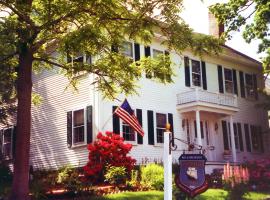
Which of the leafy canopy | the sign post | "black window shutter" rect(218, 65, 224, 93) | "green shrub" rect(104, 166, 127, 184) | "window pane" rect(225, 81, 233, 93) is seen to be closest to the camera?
the sign post

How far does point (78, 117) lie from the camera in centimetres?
2200

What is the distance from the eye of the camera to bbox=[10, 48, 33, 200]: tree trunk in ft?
44.6

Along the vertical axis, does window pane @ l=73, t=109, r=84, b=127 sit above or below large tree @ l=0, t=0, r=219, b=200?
below

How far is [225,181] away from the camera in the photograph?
17828 mm

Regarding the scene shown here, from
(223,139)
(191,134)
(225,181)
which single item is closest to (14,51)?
(225,181)

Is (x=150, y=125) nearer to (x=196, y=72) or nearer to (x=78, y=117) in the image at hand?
(x=78, y=117)

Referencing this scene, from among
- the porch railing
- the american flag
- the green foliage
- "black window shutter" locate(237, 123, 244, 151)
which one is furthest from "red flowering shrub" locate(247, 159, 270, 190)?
the american flag

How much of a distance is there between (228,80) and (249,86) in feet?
8.87

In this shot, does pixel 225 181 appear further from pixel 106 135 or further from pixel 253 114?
pixel 253 114

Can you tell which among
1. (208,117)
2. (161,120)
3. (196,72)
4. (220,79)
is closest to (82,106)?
(161,120)

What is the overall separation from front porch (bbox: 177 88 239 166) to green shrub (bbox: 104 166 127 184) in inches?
278

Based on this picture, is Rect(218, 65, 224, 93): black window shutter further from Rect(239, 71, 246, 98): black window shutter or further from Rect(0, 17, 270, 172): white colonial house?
Rect(239, 71, 246, 98): black window shutter

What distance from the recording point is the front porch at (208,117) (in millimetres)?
24359

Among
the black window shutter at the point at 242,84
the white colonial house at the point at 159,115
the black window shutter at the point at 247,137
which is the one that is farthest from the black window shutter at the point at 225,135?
the black window shutter at the point at 242,84
